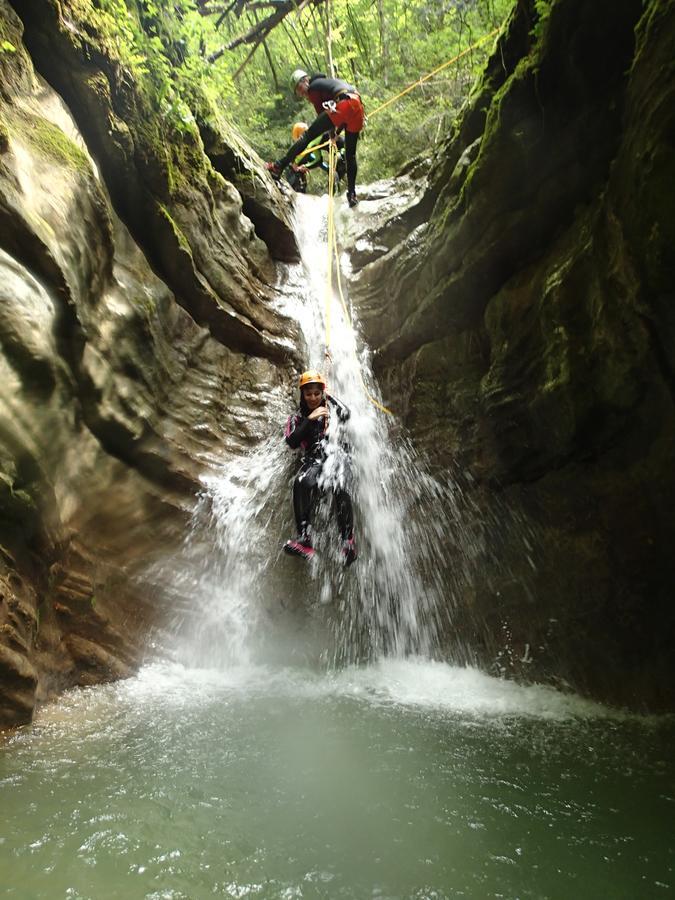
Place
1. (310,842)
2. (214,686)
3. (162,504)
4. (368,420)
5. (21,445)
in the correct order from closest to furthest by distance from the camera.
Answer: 1. (310,842)
2. (21,445)
3. (214,686)
4. (162,504)
5. (368,420)

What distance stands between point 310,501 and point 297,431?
773 mm

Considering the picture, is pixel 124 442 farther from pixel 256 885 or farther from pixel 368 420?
pixel 256 885

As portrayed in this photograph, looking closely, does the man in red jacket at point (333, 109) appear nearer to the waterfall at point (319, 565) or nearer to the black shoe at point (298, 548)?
the waterfall at point (319, 565)

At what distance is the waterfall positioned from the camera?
5137 mm

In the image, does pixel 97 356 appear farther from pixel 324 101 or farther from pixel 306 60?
pixel 306 60

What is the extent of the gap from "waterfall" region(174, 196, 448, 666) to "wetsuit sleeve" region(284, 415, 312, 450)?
586 millimetres

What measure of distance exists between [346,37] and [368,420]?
32.2ft

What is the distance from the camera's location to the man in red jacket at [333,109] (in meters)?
7.96

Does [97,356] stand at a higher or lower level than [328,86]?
lower

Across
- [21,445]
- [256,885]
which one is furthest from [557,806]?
[21,445]

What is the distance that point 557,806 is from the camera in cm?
243

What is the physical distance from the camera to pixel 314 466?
5.38 m

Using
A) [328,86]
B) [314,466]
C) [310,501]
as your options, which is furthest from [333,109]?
[310,501]

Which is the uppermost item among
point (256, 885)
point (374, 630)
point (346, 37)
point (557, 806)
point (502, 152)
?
point (346, 37)
